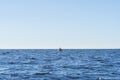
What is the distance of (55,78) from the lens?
38062 millimetres

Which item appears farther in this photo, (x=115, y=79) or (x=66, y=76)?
(x=66, y=76)

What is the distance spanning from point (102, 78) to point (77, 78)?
9.17ft

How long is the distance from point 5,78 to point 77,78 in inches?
315

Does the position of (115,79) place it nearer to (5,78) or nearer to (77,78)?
(77,78)

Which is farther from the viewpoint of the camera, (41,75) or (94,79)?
(41,75)

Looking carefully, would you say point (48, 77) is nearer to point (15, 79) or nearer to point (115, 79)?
point (15, 79)

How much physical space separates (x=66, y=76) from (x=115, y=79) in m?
5.87

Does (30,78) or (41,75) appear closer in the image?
(30,78)

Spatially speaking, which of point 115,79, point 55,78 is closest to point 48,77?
point 55,78

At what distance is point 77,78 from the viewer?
125 ft

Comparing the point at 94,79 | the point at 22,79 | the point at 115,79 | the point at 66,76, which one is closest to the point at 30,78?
the point at 22,79

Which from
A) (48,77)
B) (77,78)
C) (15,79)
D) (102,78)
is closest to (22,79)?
(15,79)

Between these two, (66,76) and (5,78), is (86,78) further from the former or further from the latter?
(5,78)

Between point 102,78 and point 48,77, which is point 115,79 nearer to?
point 102,78
